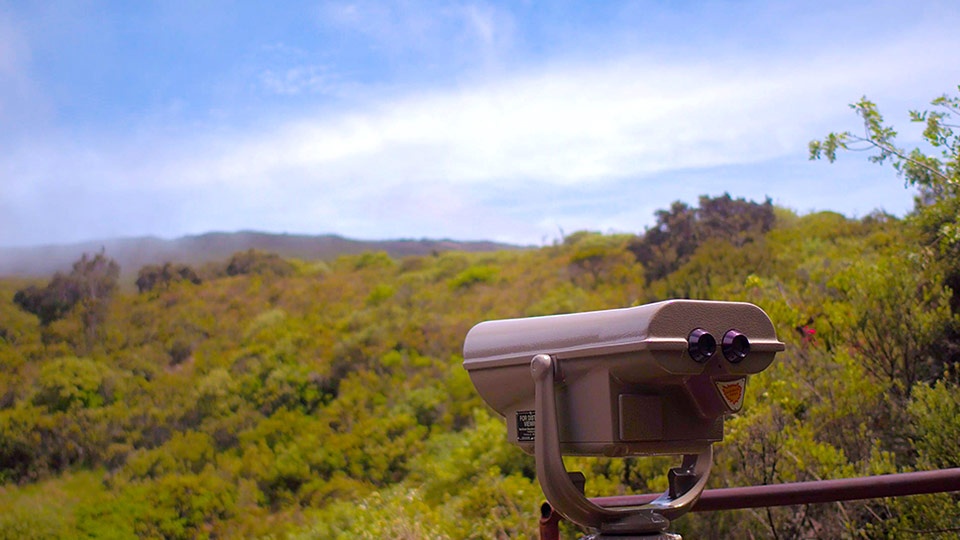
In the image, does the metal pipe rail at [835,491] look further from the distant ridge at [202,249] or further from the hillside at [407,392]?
the distant ridge at [202,249]

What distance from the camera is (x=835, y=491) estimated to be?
5.95ft

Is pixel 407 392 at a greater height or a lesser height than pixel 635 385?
lesser

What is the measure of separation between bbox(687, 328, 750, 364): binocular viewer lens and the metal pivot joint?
0.76ft

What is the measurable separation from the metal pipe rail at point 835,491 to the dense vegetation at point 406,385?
1864mm

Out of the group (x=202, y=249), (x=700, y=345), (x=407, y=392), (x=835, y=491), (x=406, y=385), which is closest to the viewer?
(x=700, y=345)

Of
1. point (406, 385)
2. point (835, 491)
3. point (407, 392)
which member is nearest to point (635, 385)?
point (835, 491)

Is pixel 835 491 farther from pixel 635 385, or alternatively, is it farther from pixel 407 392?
pixel 407 392

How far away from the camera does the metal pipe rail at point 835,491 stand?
1.77m

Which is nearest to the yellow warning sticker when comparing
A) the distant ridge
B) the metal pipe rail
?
the metal pipe rail

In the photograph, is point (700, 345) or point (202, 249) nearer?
point (700, 345)

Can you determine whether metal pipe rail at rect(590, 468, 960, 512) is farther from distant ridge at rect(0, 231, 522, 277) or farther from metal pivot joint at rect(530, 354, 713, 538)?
distant ridge at rect(0, 231, 522, 277)

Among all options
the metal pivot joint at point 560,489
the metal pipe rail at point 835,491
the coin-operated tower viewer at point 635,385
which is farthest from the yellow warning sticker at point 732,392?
the metal pipe rail at point 835,491

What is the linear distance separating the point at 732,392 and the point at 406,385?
11209mm

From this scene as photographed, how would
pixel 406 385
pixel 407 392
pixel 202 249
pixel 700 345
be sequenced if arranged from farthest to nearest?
pixel 202 249, pixel 406 385, pixel 407 392, pixel 700 345
